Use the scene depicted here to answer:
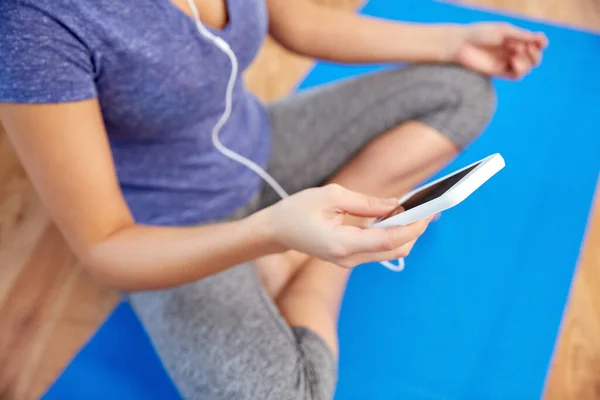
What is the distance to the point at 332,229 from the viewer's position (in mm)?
516

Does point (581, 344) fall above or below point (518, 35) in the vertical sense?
below

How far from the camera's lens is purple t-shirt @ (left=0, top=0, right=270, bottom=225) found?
1.52 feet

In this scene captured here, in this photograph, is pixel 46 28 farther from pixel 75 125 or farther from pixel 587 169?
pixel 587 169

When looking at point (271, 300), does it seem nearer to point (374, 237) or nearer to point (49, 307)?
point (374, 237)

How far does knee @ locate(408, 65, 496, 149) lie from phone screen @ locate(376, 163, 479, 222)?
24 cm

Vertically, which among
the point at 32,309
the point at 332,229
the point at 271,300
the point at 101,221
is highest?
the point at 332,229

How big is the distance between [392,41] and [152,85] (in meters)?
0.43

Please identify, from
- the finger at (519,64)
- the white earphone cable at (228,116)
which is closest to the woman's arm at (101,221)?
the white earphone cable at (228,116)

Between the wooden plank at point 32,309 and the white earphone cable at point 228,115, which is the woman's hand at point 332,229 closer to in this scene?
the white earphone cable at point 228,115

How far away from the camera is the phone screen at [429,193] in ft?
1.72

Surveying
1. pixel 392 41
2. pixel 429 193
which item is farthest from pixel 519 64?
pixel 429 193

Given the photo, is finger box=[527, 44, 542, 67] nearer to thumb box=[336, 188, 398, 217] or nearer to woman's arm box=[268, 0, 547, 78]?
woman's arm box=[268, 0, 547, 78]

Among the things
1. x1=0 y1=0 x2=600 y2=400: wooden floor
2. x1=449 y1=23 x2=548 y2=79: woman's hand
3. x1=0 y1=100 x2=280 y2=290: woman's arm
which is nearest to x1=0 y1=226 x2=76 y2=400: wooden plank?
x1=0 y1=0 x2=600 y2=400: wooden floor

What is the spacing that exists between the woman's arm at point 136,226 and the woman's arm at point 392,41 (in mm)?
355
